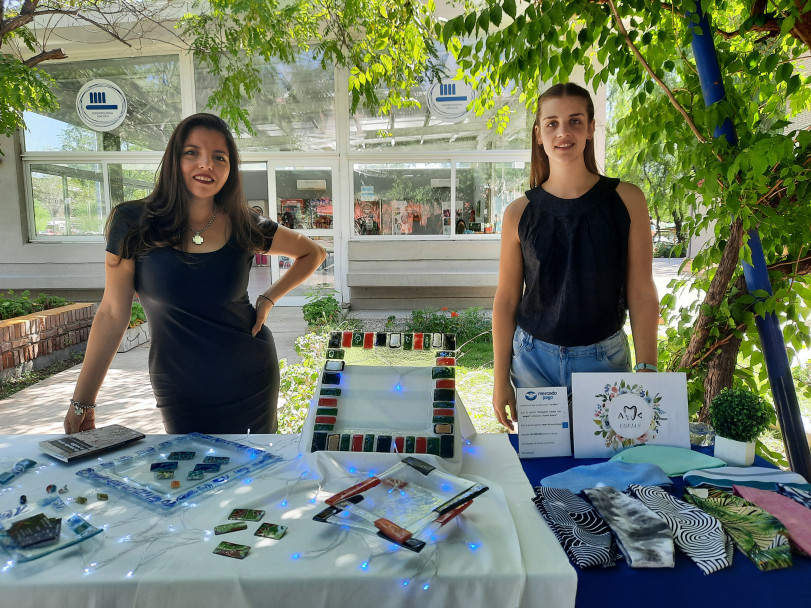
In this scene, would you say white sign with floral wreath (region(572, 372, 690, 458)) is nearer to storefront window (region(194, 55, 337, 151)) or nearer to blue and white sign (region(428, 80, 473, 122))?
blue and white sign (region(428, 80, 473, 122))

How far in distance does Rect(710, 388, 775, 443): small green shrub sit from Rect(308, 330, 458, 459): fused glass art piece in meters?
0.72

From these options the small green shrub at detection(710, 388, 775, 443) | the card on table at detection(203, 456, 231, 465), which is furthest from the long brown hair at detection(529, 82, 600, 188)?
the card on table at detection(203, 456, 231, 465)

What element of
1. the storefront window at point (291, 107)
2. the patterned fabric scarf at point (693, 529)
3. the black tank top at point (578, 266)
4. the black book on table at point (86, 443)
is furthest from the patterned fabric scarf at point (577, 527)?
the storefront window at point (291, 107)

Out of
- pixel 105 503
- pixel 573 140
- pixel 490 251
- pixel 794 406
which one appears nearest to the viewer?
pixel 105 503

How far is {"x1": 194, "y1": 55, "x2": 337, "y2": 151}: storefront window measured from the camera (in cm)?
848

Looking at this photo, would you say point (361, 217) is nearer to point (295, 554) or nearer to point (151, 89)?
point (151, 89)

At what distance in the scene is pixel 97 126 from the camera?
343 inches

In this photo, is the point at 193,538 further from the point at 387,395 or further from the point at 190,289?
the point at 190,289

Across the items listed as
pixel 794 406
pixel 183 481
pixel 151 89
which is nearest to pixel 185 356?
pixel 183 481

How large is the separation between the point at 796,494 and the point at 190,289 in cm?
174

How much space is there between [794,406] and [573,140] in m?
1.11

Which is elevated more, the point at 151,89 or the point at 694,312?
the point at 151,89

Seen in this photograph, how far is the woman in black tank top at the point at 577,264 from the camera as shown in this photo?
5.30 ft

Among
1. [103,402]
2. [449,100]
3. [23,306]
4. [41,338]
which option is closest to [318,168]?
[449,100]
